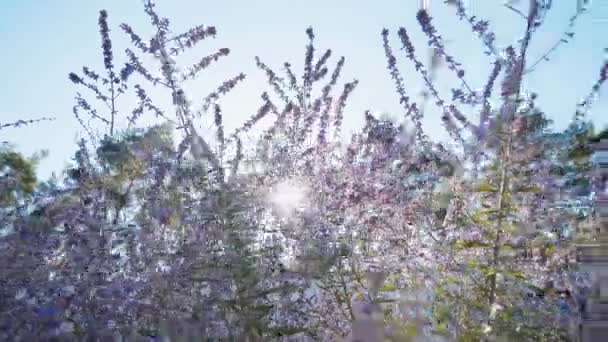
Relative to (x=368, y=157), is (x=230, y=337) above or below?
below

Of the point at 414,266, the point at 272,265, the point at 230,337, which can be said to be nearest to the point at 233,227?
the point at 272,265

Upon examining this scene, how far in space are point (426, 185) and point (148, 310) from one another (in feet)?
5.26

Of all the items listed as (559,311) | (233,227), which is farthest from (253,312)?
(559,311)

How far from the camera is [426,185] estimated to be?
3729 mm

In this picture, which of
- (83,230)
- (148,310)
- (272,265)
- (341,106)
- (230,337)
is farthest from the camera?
(341,106)

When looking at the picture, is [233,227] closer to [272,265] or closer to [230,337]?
[272,265]

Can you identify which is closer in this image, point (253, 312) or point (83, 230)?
point (253, 312)

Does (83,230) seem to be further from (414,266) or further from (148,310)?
(414,266)

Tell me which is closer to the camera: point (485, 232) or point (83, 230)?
point (485, 232)

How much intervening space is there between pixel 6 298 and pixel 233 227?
1.12 m

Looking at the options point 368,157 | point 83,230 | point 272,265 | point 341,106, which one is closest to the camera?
point 272,265

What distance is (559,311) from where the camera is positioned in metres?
3.29

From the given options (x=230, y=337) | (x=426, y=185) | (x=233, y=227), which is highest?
(x=426, y=185)

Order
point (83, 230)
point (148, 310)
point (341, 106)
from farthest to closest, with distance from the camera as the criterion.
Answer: point (341, 106)
point (83, 230)
point (148, 310)
